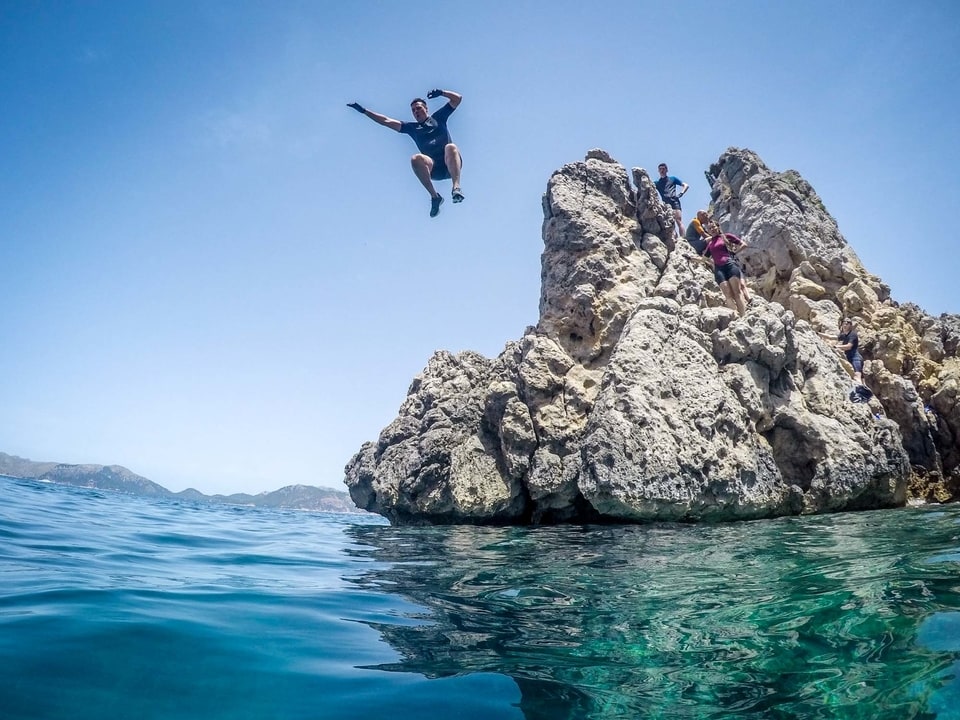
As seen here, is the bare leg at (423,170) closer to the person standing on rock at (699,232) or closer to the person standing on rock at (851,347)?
the person standing on rock at (699,232)

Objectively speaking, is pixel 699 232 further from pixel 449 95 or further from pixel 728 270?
pixel 449 95

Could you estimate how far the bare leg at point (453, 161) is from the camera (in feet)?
28.4

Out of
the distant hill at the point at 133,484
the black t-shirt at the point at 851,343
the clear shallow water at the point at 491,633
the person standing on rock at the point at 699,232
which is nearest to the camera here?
the clear shallow water at the point at 491,633

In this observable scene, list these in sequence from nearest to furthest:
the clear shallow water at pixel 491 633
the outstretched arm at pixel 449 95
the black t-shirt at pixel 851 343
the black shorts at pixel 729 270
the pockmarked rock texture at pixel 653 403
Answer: the clear shallow water at pixel 491 633 < the outstretched arm at pixel 449 95 < the pockmarked rock texture at pixel 653 403 < the black shorts at pixel 729 270 < the black t-shirt at pixel 851 343

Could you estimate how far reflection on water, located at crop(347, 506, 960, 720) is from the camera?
132 inches

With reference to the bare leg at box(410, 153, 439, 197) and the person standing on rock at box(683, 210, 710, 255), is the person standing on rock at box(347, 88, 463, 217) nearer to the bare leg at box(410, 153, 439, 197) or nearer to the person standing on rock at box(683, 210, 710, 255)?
the bare leg at box(410, 153, 439, 197)

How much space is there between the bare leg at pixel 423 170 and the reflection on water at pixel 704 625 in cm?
605

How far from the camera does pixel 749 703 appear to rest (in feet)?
10.8

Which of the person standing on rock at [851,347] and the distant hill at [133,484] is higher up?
the person standing on rock at [851,347]

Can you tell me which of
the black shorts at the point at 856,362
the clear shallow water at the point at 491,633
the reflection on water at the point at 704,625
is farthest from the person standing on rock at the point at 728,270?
the clear shallow water at the point at 491,633

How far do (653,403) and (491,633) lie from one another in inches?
308

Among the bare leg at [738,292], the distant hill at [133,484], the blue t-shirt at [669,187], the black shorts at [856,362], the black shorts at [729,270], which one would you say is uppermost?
the blue t-shirt at [669,187]

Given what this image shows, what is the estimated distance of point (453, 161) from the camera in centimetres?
870

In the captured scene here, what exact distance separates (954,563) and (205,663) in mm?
7153
